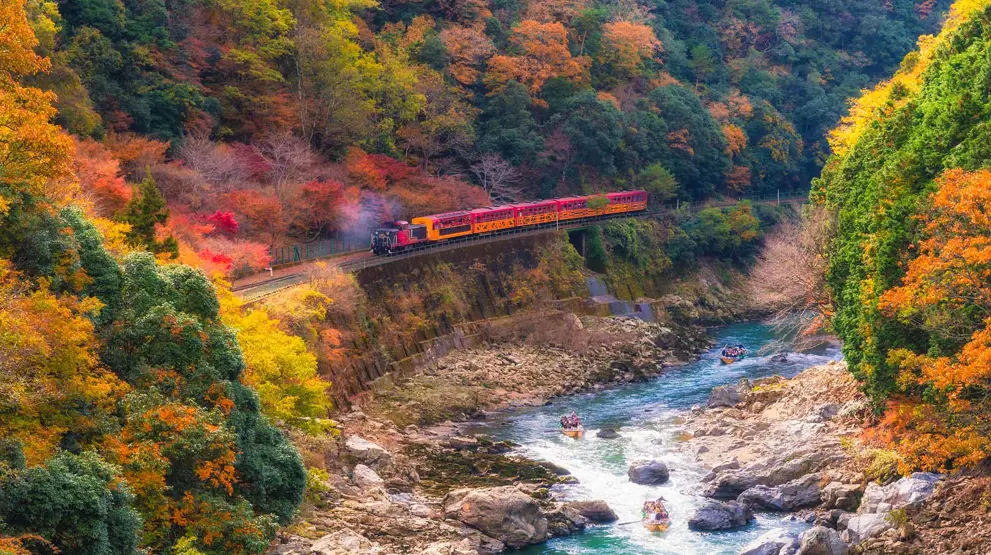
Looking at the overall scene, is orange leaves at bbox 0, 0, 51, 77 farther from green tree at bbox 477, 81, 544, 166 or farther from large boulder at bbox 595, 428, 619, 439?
green tree at bbox 477, 81, 544, 166

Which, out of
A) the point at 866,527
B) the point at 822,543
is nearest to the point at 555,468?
the point at 822,543

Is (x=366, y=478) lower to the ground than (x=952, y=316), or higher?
lower

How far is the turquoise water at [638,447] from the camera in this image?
106 feet

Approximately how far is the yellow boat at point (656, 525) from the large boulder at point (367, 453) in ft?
30.6

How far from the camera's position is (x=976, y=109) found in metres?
33.2

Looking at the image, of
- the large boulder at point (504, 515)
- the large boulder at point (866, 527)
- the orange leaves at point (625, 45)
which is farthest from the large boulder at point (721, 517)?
the orange leaves at point (625, 45)

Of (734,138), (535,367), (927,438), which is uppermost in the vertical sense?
(734,138)

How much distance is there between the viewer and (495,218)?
6262 cm

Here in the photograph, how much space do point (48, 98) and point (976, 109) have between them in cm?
2533

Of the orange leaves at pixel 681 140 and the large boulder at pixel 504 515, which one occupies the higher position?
the orange leaves at pixel 681 140

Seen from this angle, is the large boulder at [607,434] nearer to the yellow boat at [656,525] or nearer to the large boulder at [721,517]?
the large boulder at [721,517]

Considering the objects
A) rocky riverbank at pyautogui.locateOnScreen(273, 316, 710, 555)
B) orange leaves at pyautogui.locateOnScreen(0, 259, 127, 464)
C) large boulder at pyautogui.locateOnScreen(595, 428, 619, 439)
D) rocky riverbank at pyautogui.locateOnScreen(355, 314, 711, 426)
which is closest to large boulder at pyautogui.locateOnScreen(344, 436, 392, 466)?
rocky riverbank at pyautogui.locateOnScreen(273, 316, 710, 555)

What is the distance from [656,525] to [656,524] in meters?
0.04

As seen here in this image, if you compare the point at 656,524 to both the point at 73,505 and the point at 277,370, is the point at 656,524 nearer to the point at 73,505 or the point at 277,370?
the point at 277,370
